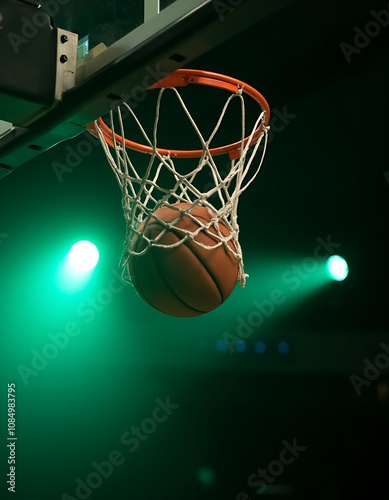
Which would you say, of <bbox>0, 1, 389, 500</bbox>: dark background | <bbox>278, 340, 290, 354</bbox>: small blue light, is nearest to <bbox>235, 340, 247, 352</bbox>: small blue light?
<bbox>0, 1, 389, 500</bbox>: dark background

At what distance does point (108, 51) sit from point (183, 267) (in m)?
0.59

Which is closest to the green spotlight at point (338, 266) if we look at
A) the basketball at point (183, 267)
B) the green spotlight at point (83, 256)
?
the green spotlight at point (83, 256)

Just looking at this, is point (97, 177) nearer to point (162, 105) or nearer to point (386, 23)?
point (162, 105)

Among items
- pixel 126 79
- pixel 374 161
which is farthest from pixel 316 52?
pixel 126 79

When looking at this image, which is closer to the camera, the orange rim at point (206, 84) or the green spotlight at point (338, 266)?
the orange rim at point (206, 84)

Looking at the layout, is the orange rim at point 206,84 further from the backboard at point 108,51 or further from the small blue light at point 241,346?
the small blue light at point 241,346

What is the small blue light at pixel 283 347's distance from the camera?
361 cm

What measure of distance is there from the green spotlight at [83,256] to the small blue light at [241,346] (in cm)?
84

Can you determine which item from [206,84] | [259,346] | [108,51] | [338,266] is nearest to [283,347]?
[259,346]

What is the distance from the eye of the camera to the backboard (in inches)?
43.1

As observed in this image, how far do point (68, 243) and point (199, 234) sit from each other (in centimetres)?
210

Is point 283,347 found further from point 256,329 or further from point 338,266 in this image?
point 338,266

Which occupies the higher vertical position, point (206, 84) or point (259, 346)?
point (206, 84)

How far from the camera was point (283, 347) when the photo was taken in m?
3.62
